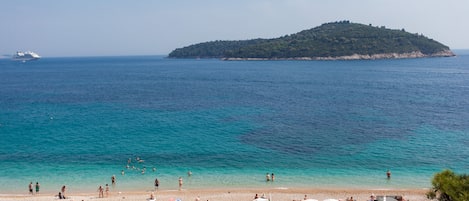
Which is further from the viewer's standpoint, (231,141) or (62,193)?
(231,141)

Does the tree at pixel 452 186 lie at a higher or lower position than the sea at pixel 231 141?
higher

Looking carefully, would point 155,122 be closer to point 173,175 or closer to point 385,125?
point 173,175

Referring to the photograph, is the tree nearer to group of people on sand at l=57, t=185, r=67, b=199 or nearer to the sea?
the sea

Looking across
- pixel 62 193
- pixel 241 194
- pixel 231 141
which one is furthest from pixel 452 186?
pixel 231 141

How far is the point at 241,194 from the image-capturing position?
32.3 m

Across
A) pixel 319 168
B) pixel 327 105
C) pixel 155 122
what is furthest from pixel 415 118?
pixel 155 122

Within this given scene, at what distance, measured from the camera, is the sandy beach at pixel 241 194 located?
31.4m

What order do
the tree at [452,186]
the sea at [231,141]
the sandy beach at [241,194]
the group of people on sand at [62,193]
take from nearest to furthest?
the tree at [452,186] < the sandy beach at [241,194] < the group of people on sand at [62,193] < the sea at [231,141]

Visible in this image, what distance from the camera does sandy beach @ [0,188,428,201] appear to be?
31391mm

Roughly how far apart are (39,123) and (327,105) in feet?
159

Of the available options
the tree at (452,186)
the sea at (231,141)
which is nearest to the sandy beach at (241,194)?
the sea at (231,141)

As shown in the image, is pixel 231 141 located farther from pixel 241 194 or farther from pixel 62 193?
pixel 62 193

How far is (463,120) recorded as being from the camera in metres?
60.8

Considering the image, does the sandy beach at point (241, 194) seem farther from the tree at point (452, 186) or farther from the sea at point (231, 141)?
the tree at point (452, 186)
